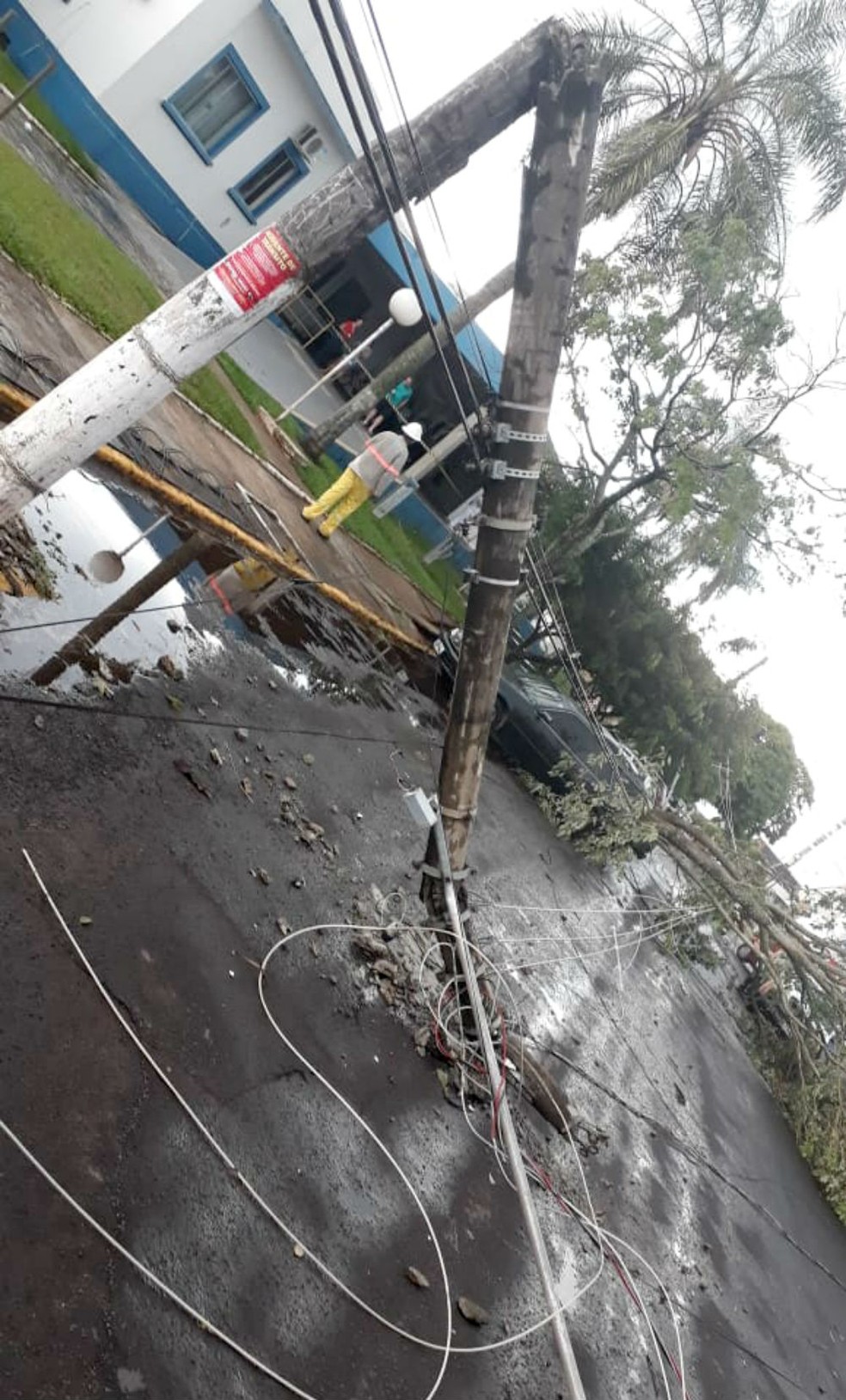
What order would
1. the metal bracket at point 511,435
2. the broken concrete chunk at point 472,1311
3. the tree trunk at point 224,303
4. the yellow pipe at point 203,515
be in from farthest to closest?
the yellow pipe at point 203,515 < the metal bracket at point 511,435 < the tree trunk at point 224,303 < the broken concrete chunk at point 472,1311

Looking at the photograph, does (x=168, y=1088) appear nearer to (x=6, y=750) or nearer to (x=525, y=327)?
(x=6, y=750)

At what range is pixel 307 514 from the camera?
10680 mm

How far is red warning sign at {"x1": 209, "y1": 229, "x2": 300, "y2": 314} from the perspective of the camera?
4047 millimetres

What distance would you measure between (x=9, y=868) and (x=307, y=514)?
7.79 m

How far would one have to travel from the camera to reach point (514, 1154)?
3.25m

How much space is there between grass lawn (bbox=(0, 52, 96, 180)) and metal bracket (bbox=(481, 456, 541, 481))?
11.7 meters

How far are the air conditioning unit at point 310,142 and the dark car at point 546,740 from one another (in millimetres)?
10130

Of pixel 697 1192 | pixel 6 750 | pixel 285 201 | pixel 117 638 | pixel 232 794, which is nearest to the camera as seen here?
pixel 6 750

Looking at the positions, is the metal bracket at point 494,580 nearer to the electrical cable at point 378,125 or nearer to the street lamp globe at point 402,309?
the electrical cable at point 378,125

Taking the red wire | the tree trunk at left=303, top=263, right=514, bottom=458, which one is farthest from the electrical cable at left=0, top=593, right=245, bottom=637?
the tree trunk at left=303, top=263, right=514, bottom=458

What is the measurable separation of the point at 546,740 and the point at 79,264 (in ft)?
25.1

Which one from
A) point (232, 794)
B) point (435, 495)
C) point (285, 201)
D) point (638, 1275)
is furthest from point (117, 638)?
point (435, 495)

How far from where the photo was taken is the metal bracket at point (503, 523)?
5.09 meters

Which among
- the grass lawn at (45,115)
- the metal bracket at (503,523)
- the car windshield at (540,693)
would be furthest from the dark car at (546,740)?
the grass lawn at (45,115)
